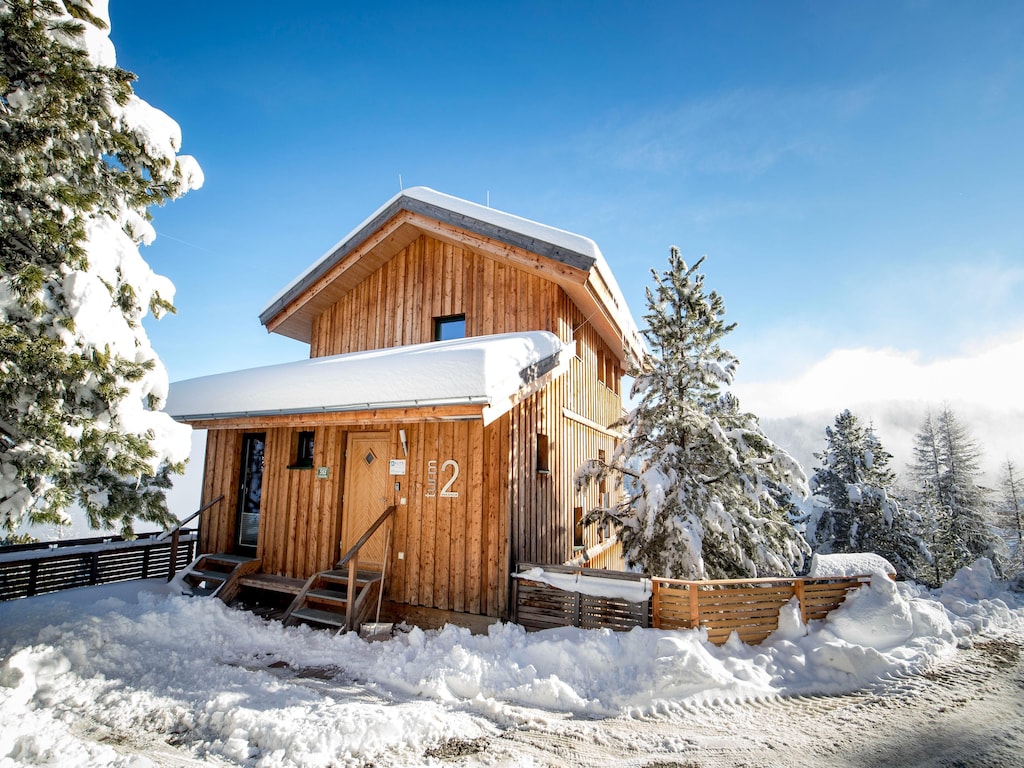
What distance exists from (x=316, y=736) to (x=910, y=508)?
20.8m

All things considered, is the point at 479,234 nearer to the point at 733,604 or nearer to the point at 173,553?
the point at 733,604

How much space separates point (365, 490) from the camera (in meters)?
8.50

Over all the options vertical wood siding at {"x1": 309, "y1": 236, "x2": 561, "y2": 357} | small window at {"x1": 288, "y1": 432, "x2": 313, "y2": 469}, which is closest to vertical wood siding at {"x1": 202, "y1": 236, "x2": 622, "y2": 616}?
vertical wood siding at {"x1": 309, "y1": 236, "x2": 561, "y2": 357}

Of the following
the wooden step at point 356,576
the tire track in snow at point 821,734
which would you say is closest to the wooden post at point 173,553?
the wooden step at point 356,576

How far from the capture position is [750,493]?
7.96 metres

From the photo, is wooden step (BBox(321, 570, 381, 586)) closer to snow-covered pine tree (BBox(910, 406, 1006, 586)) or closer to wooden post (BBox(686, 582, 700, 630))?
wooden post (BBox(686, 582, 700, 630))

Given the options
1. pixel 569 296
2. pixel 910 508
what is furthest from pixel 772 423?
pixel 569 296

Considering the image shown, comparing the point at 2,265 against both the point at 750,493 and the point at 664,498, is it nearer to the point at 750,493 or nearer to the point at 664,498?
the point at 664,498

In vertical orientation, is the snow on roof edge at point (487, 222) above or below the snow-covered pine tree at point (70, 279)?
above

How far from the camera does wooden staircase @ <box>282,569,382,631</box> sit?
701 centimetres

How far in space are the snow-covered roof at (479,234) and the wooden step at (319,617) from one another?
6473mm

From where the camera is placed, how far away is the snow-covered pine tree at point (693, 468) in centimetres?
780

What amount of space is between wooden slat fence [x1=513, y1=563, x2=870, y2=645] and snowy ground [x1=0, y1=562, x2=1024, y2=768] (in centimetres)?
21

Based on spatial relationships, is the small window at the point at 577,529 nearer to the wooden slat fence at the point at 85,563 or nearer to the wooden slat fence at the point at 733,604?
the wooden slat fence at the point at 733,604
